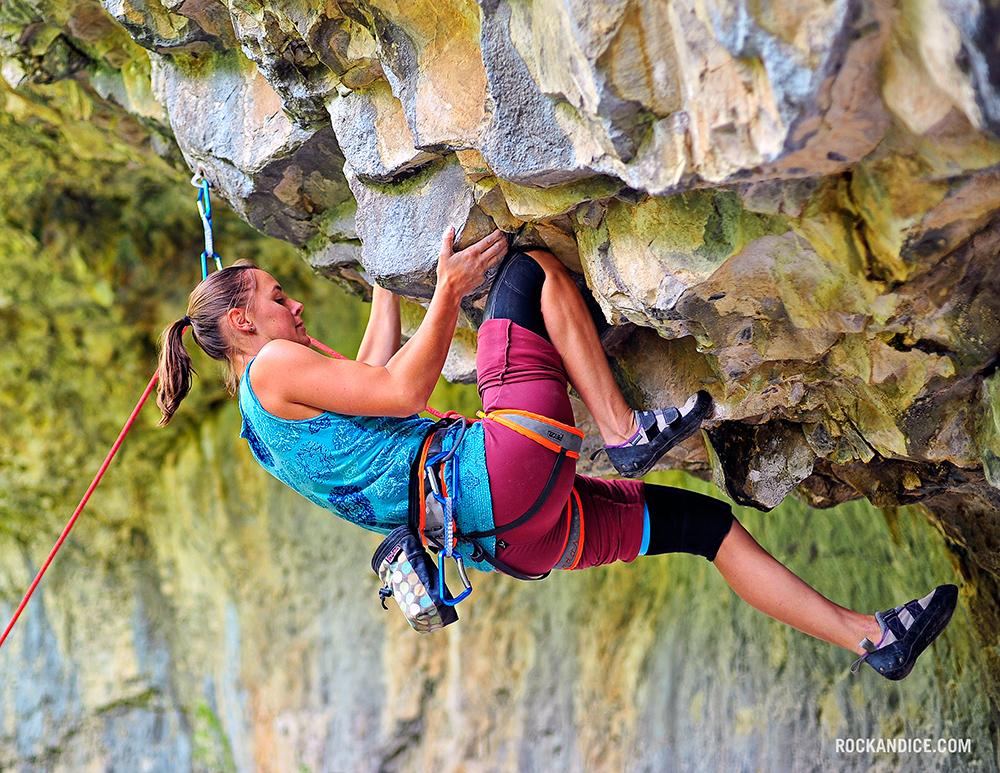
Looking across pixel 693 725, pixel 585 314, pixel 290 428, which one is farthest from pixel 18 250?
pixel 693 725

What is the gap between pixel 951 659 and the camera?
2676 millimetres

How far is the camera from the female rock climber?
5.80ft

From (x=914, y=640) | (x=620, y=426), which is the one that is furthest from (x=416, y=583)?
(x=914, y=640)

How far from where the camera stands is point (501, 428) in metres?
1.79

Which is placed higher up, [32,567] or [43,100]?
A: [43,100]

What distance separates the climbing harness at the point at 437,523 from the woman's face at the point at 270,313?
0.38 m

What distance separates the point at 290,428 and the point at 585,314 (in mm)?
658

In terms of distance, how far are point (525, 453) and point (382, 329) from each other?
0.70 m

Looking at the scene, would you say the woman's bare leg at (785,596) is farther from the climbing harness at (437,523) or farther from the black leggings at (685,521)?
the climbing harness at (437,523)

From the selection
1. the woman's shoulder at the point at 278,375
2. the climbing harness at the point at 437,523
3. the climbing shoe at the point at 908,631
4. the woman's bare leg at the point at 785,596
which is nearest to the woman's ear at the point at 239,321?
the woman's shoulder at the point at 278,375

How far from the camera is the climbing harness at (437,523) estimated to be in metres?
1.78

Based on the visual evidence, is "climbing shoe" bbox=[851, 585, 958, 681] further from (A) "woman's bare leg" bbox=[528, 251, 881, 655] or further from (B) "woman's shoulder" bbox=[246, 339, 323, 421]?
(B) "woman's shoulder" bbox=[246, 339, 323, 421]

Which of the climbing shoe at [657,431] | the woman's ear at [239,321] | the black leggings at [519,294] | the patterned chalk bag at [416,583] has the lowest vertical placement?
the patterned chalk bag at [416,583]

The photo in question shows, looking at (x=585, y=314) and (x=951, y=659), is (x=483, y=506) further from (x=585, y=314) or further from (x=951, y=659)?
(x=951, y=659)
